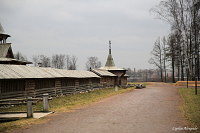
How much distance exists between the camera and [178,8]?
20.0 meters

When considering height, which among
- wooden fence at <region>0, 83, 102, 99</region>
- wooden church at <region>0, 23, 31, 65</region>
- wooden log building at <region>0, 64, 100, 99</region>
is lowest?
wooden fence at <region>0, 83, 102, 99</region>

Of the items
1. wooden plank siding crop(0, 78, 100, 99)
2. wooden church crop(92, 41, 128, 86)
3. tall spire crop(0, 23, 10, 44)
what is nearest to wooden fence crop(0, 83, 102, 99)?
wooden plank siding crop(0, 78, 100, 99)

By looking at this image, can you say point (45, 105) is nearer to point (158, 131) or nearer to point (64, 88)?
point (158, 131)

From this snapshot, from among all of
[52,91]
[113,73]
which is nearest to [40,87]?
[52,91]

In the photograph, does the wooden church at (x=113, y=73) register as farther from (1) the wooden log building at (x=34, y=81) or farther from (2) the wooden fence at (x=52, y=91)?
(2) the wooden fence at (x=52, y=91)

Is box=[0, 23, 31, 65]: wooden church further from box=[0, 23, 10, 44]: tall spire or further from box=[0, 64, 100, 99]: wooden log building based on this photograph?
box=[0, 64, 100, 99]: wooden log building

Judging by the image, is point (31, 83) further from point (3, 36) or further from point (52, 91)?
point (3, 36)

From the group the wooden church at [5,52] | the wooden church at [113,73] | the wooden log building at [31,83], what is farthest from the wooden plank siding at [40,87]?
the wooden church at [113,73]

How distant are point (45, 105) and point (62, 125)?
3.73 meters

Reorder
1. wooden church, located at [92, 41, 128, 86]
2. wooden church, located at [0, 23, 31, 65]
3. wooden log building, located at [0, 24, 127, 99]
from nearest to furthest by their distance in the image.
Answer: wooden log building, located at [0, 24, 127, 99] → wooden church, located at [0, 23, 31, 65] → wooden church, located at [92, 41, 128, 86]

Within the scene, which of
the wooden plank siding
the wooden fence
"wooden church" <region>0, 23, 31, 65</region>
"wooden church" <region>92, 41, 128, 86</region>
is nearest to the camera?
the wooden plank siding

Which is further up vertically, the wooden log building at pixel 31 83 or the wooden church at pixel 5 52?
the wooden church at pixel 5 52

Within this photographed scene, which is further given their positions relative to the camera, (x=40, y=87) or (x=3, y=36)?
(x=3, y=36)

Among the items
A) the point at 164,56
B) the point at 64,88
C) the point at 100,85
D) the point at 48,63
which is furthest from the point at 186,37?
the point at 48,63
